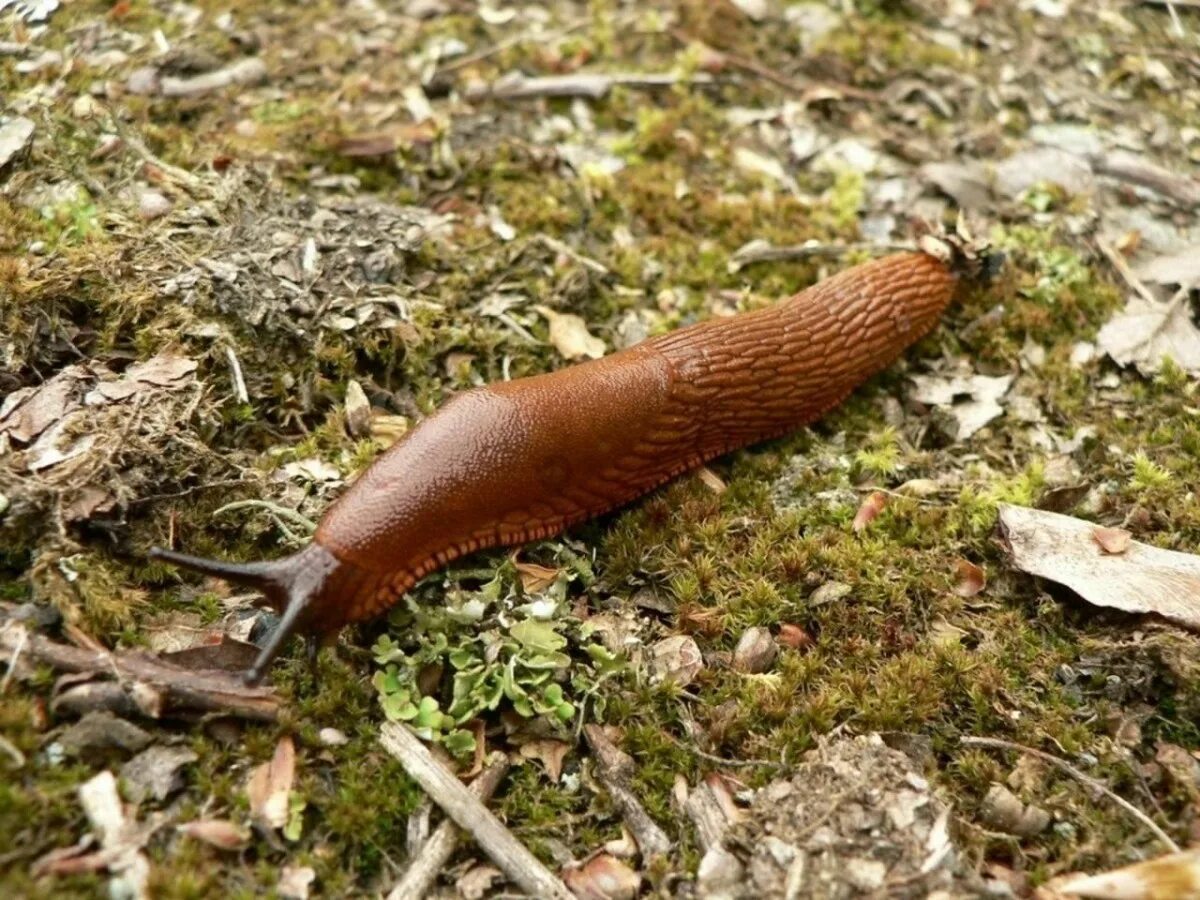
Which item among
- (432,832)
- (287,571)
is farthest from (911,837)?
(287,571)

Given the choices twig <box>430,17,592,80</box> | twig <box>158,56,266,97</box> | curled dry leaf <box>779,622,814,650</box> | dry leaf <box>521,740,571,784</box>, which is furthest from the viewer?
twig <box>430,17,592,80</box>

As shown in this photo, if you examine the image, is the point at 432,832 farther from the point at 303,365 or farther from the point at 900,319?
the point at 900,319

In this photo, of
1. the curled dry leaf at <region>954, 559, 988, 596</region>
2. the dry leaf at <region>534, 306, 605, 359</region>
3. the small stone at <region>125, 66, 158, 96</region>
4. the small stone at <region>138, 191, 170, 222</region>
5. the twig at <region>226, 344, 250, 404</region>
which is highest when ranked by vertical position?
the small stone at <region>125, 66, 158, 96</region>

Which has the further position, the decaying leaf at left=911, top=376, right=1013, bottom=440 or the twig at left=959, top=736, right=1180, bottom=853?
the decaying leaf at left=911, top=376, right=1013, bottom=440

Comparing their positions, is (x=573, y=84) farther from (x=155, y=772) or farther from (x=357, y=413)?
(x=155, y=772)

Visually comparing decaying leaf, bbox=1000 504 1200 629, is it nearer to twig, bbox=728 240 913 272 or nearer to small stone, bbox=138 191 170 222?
twig, bbox=728 240 913 272

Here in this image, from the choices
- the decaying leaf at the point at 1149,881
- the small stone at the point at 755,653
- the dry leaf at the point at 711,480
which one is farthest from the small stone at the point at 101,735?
the decaying leaf at the point at 1149,881

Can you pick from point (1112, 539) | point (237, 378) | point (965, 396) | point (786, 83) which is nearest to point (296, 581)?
point (237, 378)

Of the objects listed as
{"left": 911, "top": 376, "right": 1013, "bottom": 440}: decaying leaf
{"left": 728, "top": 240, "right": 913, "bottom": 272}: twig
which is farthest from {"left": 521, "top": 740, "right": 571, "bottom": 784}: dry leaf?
{"left": 728, "top": 240, "right": 913, "bottom": 272}: twig
